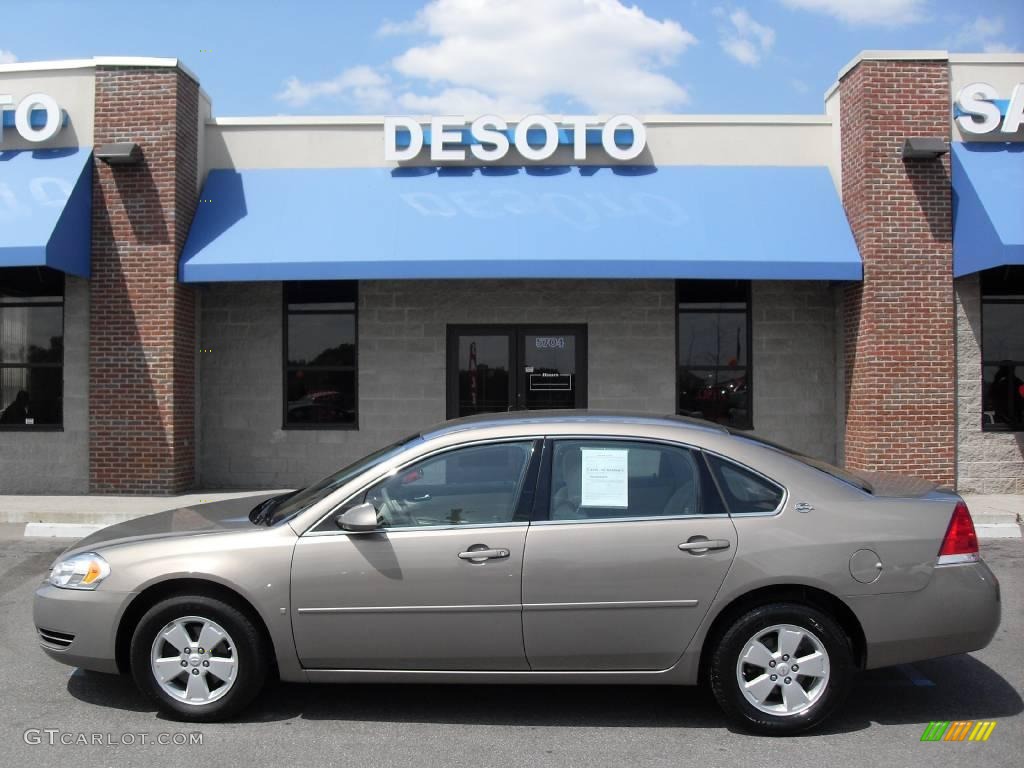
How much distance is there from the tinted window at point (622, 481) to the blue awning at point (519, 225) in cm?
660

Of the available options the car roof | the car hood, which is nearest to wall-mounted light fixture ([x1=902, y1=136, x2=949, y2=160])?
the car roof

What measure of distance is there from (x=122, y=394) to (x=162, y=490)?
54.3 inches

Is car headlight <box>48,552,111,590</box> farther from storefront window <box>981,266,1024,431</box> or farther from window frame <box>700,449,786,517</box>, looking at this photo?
storefront window <box>981,266,1024,431</box>

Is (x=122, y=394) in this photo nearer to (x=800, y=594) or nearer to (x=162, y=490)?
(x=162, y=490)

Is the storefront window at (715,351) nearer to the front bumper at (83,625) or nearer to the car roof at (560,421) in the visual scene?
the car roof at (560,421)

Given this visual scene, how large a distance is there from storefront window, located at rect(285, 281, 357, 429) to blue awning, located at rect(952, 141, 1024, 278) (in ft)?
26.7

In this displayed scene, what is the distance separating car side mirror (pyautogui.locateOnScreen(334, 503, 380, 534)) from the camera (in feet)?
14.3

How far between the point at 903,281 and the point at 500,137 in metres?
5.59

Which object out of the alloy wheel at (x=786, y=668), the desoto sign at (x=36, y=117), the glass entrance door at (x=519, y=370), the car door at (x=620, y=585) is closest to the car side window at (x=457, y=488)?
the car door at (x=620, y=585)

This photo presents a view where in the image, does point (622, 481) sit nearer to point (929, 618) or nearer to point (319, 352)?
point (929, 618)

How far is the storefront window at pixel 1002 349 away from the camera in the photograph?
12.0 metres

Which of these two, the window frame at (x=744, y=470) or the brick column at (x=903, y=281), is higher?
the brick column at (x=903, y=281)

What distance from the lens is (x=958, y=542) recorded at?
4488mm

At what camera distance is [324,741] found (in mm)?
4316
